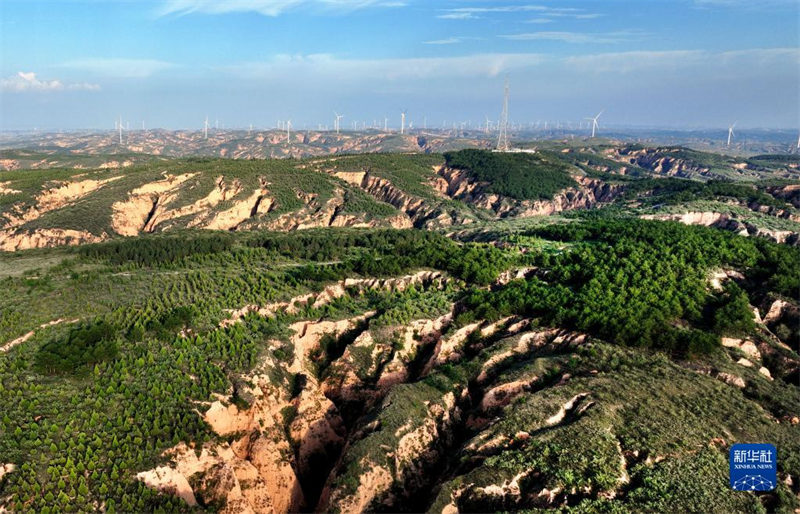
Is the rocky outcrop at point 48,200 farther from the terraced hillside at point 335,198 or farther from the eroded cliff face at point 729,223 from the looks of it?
the eroded cliff face at point 729,223

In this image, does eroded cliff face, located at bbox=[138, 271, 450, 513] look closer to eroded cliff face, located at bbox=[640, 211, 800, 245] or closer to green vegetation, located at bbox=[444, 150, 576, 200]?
eroded cliff face, located at bbox=[640, 211, 800, 245]

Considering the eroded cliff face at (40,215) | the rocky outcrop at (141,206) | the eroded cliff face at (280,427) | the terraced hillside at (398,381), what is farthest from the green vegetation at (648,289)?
the rocky outcrop at (141,206)

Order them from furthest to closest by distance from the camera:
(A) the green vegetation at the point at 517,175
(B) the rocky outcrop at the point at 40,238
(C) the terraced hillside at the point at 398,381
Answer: (A) the green vegetation at the point at 517,175, (B) the rocky outcrop at the point at 40,238, (C) the terraced hillside at the point at 398,381

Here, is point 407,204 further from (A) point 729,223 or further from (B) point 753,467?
(B) point 753,467

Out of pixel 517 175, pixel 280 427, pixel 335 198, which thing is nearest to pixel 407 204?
pixel 335 198

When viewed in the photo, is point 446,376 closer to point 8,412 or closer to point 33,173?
point 8,412

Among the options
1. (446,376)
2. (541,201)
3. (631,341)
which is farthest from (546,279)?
(541,201)
